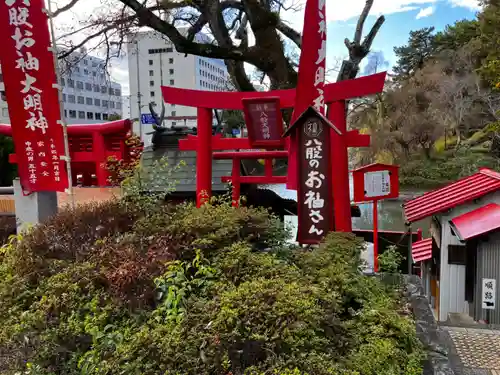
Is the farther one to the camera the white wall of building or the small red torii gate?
the small red torii gate

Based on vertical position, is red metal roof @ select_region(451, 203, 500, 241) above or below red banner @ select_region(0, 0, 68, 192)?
below

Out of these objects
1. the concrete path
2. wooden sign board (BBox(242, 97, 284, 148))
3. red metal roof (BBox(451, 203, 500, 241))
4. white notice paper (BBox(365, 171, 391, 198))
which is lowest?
the concrete path

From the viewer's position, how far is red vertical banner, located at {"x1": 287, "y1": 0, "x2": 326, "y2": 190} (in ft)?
16.4

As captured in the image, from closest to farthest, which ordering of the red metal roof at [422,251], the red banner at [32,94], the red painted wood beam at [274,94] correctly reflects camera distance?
the red banner at [32,94] → the red painted wood beam at [274,94] → the red metal roof at [422,251]

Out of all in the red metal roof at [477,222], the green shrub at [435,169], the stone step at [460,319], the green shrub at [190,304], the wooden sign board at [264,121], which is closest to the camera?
the green shrub at [190,304]

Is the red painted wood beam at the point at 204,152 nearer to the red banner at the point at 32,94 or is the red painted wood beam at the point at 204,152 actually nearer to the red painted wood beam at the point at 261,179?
the red painted wood beam at the point at 261,179

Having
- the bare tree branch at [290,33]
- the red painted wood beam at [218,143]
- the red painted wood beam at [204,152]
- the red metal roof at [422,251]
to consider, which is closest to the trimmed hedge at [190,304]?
the red painted wood beam at [204,152]

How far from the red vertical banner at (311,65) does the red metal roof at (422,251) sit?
6117 millimetres

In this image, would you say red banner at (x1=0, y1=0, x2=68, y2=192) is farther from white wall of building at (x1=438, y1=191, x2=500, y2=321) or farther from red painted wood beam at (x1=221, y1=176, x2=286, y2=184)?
white wall of building at (x1=438, y1=191, x2=500, y2=321)

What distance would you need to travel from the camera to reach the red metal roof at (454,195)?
738 cm

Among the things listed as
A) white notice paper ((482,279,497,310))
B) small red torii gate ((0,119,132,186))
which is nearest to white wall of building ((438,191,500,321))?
white notice paper ((482,279,497,310))

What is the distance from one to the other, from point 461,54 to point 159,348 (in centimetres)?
3114

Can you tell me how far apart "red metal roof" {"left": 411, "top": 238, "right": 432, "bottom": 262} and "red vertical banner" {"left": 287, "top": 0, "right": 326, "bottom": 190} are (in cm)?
612

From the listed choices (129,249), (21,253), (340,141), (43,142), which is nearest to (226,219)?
(129,249)
